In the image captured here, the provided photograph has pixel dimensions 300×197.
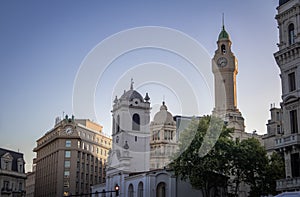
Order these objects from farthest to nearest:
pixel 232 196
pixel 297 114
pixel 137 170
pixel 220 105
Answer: pixel 220 105 → pixel 137 170 → pixel 232 196 → pixel 297 114

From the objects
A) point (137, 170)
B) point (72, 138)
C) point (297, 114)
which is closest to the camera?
point (297, 114)

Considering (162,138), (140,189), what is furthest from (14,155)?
(162,138)

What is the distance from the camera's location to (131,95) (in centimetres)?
9606

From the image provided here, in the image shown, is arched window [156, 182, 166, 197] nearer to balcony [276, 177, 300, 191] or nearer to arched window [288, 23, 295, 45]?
balcony [276, 177, 300, 191]

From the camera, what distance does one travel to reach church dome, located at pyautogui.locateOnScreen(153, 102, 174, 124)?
4874 inches

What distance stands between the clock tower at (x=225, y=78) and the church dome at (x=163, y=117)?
1535 centimetres

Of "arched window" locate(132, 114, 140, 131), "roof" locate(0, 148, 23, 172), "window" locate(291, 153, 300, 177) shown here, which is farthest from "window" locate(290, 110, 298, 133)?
"roof" locate(0, 148, 23, 172)

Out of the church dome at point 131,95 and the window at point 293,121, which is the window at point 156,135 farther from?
the window at point 293,121

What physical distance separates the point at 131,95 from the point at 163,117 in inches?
1188

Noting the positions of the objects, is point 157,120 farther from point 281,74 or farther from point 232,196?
point 281,74

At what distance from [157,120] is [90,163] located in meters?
20.2

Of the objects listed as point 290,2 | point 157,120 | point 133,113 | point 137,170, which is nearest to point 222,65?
point 157,120

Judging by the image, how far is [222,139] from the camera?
6284 cm

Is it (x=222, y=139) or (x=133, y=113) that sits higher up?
(x=133, y=113)
